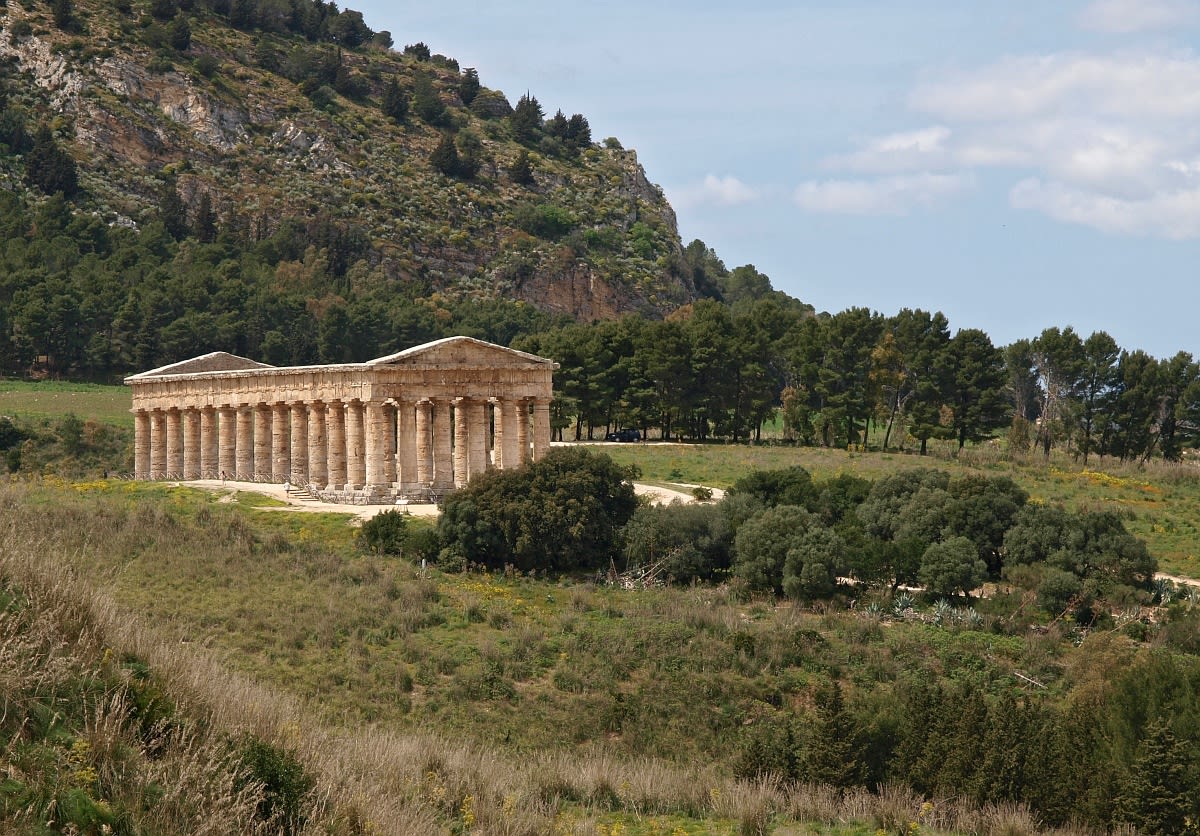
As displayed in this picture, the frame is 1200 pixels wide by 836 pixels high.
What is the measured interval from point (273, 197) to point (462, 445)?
8404 cm

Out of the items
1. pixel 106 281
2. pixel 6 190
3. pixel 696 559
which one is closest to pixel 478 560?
pixel 696 559

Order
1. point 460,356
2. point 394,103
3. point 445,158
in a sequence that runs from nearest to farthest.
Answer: point 460,356, point 445,158, point 394,103

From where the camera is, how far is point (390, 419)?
5847 cm

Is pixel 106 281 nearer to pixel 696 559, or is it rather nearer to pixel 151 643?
pixel 696 559

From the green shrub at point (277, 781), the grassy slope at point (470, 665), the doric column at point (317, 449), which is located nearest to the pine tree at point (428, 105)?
the doric column at point (317, 449)

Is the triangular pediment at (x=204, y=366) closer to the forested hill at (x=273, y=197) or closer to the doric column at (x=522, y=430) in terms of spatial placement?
the doric column at (x=522, y=430)

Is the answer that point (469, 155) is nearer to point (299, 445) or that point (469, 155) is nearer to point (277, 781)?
point (299, 445)

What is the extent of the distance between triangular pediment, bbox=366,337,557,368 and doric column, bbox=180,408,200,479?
48.2ft

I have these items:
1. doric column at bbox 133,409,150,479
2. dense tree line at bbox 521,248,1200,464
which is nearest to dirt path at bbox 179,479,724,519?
doric column at bbox 133,409,150,479

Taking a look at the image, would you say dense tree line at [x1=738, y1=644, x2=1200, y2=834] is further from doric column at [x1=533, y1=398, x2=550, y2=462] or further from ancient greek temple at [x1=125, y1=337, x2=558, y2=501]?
doric column at [x1=533, y1=398, x2=550, y2=462]

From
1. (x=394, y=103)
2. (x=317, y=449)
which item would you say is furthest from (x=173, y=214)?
(x=317, y=449)

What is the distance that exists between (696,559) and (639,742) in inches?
586

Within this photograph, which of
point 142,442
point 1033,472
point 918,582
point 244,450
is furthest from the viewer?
point 1033,472

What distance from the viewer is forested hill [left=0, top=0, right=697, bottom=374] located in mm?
101438
